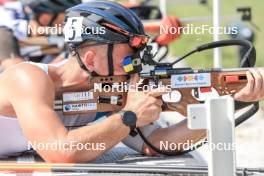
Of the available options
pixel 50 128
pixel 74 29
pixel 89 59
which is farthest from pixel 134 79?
pixel 50 128

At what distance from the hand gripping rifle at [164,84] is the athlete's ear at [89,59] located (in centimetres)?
6

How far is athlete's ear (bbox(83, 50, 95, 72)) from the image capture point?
3160 mm

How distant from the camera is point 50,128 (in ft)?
9.64

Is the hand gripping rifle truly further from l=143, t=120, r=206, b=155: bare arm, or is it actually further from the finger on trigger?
l=143, t=120, r=206, b=155: bare arm

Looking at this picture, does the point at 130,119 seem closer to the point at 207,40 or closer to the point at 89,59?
the point at 89,59

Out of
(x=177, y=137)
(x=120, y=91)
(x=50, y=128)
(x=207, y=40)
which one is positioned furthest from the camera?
(x=207, y=40)

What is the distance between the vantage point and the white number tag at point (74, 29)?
3141mm

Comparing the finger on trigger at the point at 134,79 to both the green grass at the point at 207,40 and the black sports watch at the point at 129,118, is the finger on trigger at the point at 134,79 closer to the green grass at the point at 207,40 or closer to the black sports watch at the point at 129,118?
the black sports watch at the point at 129,118

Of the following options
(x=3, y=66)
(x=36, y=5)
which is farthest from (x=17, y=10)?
(x=3, y=66)

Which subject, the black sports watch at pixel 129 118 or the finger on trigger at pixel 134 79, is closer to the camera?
the black sports watch at pixel 129 118

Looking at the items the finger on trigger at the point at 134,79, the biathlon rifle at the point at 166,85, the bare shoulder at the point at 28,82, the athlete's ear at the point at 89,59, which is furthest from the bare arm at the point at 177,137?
the bare shoulder at the point at 28,82

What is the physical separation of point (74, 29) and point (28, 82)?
33 centimetres

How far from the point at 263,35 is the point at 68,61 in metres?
9.54

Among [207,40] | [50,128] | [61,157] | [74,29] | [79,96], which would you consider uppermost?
[207,40]
